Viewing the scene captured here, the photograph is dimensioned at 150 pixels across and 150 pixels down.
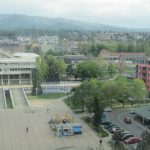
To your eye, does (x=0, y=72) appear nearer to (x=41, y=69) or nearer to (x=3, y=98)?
(x=41, y=69)

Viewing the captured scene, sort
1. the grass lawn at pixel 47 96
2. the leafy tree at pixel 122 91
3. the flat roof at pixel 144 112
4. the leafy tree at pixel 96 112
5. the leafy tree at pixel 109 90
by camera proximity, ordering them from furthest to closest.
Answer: the grass lawn at pixel 47 96
the leafy tree at pixel 122 91
the leafy tree at pixel 109 90
the flat roof at pixel 144 112
the leafy tree at pixel 96 112

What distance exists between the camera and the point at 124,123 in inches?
951

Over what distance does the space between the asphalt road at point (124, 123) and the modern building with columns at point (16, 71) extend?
1676cm

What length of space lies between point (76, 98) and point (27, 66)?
53.3 ft

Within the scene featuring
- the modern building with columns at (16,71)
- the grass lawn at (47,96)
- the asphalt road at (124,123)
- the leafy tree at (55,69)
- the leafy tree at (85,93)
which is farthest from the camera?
the leafy tree at (55,69)

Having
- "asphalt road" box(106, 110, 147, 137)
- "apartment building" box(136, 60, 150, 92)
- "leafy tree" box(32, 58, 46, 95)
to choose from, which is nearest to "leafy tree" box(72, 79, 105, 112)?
"asphalt road" box(106, 110, 147, 137)

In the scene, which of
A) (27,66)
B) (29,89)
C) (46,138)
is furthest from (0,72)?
(46,138)

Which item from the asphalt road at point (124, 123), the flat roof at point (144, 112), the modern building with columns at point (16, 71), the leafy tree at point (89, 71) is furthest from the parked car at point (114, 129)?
the modern building with columns at point (16, 71)

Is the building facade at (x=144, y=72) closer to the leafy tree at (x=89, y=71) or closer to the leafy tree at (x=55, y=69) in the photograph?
the leafy tree at (x=89, y=71)

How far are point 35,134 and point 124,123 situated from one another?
5.76 metres

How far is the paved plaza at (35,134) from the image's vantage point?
19500 millimetres

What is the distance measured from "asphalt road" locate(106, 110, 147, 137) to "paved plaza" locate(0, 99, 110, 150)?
215cm

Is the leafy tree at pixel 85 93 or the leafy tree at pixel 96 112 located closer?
the leafy tree at pixel 96 112

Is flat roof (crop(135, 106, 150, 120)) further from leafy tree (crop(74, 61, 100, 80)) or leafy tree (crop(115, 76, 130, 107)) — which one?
leafy tree (crop(74, 61, 100, 80))
